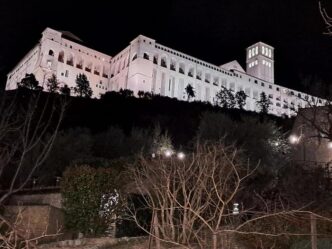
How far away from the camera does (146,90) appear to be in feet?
238

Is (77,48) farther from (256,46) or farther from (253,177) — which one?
(253,177)

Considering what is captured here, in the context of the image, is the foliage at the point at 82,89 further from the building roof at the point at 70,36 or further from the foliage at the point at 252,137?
the foliage at the point at 252,137

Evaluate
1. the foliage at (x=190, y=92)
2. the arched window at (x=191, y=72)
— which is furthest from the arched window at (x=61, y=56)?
the arched window at (x=191, y=72)

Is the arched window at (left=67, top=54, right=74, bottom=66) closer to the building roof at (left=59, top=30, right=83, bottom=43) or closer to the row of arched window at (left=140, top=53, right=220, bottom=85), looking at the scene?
the building roof at (left=59, top=30, right=83, bottom=43)

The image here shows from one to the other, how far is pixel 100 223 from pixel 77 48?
6711 centimetres

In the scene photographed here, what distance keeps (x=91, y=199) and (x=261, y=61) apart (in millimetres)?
93055

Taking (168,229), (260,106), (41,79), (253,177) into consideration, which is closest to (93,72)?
(41,79)

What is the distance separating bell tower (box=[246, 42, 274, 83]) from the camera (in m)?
100

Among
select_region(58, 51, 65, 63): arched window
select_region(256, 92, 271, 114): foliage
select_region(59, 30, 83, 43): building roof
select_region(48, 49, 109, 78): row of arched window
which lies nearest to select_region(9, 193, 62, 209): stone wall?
select_region(48, 49, 109, 78): row of arched window

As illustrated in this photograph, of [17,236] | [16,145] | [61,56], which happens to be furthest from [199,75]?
[17,236]

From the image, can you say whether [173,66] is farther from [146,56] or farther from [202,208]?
[202,208]

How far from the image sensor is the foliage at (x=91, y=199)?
13.2 metres

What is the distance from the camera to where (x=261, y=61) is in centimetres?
10081

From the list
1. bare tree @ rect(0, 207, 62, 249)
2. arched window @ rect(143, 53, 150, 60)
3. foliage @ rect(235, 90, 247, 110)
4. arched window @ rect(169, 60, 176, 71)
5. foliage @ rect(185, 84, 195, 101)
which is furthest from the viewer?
arched window @ rect(169, 60, 176, 71)
